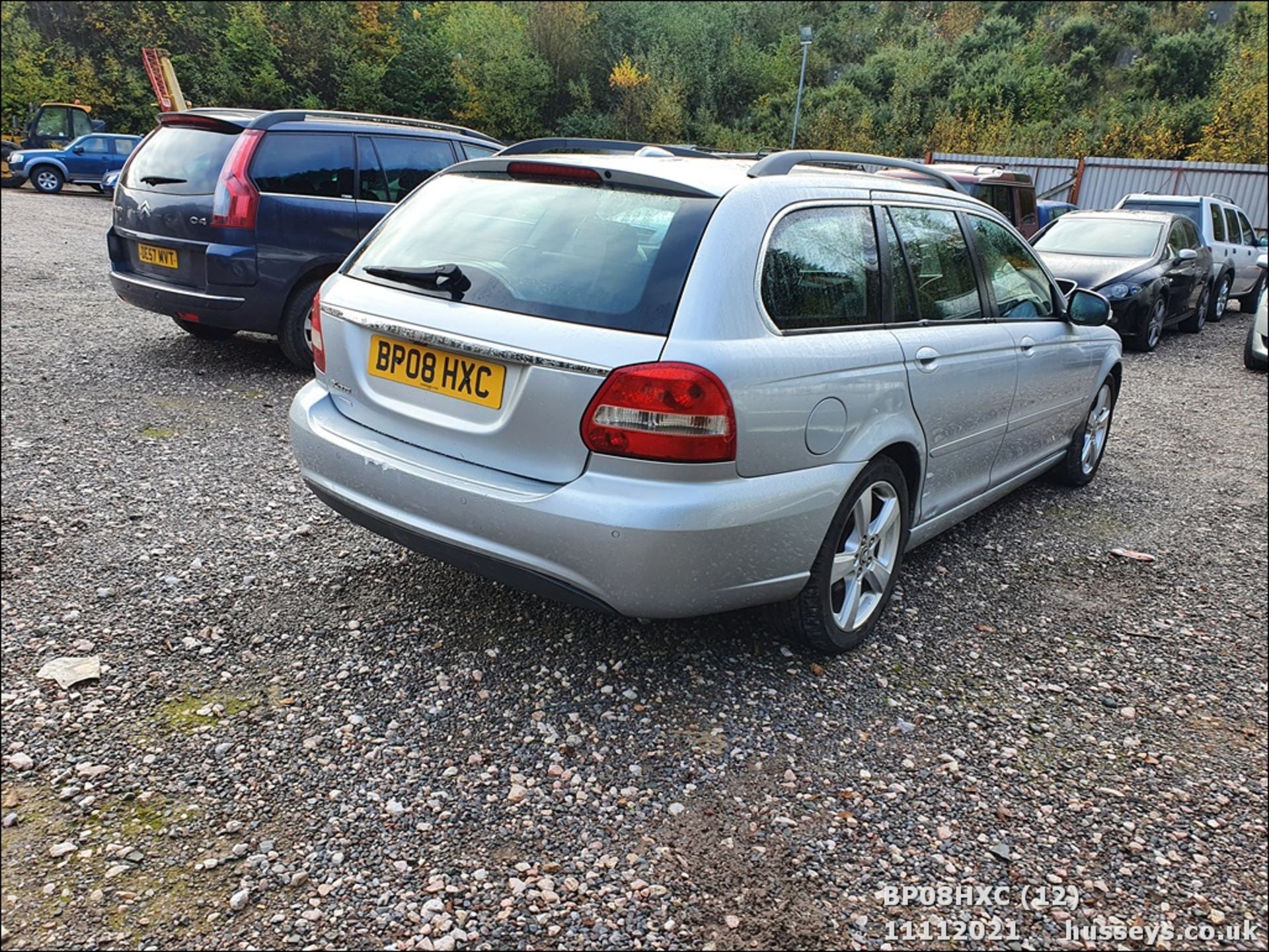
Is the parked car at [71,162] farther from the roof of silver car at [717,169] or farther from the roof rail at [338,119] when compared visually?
the roof of silver car at [717,169]

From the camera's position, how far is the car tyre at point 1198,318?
40.1 ft

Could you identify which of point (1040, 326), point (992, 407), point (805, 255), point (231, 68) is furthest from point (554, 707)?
point (231, 68)

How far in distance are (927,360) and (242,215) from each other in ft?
15.6

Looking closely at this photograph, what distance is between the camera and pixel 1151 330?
417 inches

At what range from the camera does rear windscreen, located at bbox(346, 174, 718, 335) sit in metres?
2.69

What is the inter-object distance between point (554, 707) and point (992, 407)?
2347 millimetres

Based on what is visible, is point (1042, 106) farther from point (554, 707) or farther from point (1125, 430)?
point (554, 707)

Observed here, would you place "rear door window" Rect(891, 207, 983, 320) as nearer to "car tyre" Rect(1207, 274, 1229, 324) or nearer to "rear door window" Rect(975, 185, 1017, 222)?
"rear door window" Rect(975, 185, 1017, 222)

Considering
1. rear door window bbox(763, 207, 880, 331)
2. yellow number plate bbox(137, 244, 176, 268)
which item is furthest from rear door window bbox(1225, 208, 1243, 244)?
yellow number plate bbox(137, 244, 176, 268)

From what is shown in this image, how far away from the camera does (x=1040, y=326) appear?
4.50 metres

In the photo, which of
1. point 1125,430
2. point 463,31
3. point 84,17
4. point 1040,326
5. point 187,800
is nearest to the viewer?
point 187,800

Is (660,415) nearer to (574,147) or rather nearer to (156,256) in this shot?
(574,147)

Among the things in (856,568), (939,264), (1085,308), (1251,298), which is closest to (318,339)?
(856,568)

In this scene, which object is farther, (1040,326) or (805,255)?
(1040,326)
